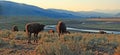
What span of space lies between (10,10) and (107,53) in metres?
166

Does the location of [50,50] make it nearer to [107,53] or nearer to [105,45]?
[107,53]

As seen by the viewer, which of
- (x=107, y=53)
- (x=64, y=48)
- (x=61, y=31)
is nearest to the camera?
(x=64, y=48)

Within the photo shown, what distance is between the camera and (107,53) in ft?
43.7

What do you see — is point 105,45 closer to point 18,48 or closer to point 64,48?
point 18,48

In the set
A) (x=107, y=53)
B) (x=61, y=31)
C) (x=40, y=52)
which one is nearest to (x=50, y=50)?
(x=40, y=52)

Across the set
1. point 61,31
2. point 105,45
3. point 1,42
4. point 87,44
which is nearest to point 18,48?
point 1,42

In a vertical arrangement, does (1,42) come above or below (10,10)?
above

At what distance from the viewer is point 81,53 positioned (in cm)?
1123

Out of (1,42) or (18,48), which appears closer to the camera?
(18,48)

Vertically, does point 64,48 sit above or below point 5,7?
above

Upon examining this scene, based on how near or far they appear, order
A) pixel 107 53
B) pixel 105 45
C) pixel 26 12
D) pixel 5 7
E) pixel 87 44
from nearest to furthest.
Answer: pixel 107 53 < pixel 87 44 < pixel 105 45 < pixel 5 7 < pixel 26 12

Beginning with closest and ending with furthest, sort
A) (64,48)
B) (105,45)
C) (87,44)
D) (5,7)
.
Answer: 1. (64,48)
2. (87,44)
3. (105,45)
4. (5,7)

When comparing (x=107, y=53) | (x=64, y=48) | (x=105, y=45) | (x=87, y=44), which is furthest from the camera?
(x=105, y=45)

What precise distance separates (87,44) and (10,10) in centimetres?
16495
